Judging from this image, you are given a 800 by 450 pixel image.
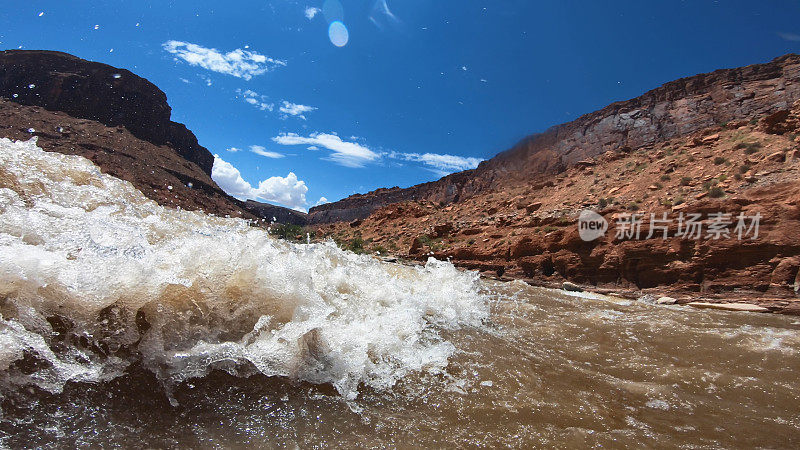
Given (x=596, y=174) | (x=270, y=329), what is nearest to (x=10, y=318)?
(x=270, y=329)

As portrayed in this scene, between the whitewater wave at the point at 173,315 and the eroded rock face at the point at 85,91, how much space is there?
6840cm

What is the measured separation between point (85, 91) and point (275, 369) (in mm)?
76002

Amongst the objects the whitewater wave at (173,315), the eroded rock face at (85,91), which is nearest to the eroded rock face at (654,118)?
the whitewater wave at (173,315)

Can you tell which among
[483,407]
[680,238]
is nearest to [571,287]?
[680,238]

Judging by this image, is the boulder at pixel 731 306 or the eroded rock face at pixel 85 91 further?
the eroded rock face at pixel 85 91

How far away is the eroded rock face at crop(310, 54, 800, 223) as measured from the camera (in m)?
23.3

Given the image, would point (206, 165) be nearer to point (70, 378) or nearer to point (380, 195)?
point (380, 195)

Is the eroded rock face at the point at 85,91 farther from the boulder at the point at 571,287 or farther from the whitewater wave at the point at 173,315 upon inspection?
the whitewater wave at the point at 173,315

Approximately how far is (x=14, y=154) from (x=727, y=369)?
7868mm

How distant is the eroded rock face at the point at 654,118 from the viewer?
2333cm

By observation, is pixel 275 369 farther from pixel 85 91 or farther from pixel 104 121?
pixel 85 91

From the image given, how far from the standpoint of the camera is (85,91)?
5534 centimetres

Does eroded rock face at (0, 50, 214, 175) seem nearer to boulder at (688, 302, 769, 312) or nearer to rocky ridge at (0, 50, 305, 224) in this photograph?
rocky ridge at (0, 50, 305, 224)

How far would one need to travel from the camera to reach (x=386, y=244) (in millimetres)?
23438
